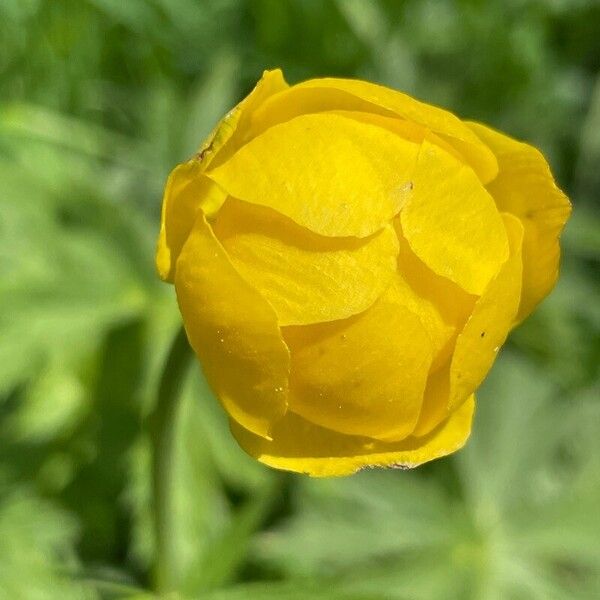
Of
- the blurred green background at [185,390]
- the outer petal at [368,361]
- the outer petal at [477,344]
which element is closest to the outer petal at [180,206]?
the outer petal at [368,361]

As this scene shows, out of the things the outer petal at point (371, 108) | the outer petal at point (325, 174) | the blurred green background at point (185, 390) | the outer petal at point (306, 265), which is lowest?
the blurred green background at point (185, 390)

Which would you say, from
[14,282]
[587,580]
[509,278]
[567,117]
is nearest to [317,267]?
[509,278]

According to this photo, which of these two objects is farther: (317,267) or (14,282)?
(14,282)

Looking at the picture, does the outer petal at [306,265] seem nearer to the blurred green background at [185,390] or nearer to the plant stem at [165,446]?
the plant stem at [165,446]

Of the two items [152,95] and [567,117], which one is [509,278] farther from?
[567,117]

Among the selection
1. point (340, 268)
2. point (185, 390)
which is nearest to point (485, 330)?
point (340, 268)

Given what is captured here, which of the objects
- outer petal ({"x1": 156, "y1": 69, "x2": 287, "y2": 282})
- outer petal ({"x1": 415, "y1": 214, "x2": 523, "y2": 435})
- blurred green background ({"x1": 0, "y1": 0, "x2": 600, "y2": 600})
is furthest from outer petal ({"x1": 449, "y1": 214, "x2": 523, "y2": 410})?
blurred green background ({"x1": 0, "y1": 0, "x2": 600, "y2": 600})
